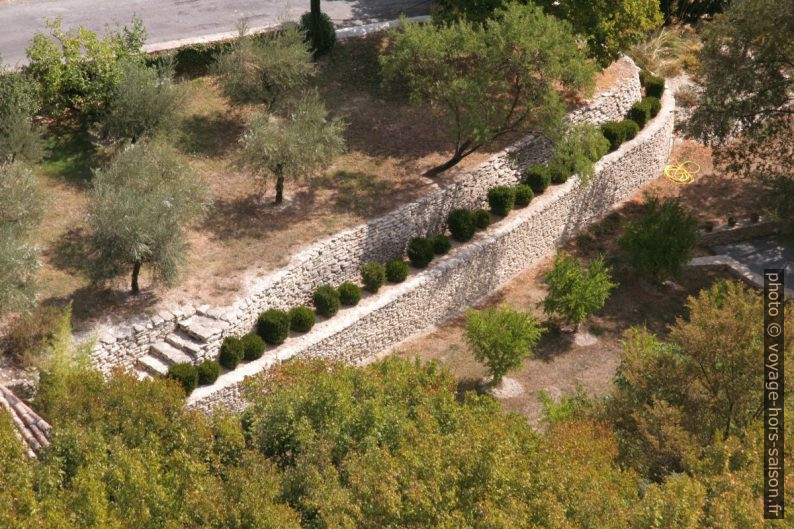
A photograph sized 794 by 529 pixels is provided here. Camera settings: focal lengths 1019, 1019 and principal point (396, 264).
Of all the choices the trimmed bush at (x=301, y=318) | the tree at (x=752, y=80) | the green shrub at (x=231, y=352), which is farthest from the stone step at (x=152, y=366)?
the tree at (x=752, y=80)

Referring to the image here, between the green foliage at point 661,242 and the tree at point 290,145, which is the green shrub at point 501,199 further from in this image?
the tree at point 290,145

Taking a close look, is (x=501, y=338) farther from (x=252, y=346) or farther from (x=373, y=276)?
(x=252, y=346)

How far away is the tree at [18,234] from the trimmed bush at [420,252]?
10.7 meters

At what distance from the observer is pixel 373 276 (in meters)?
29.7

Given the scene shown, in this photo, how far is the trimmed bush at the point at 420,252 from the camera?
3097 centimetres

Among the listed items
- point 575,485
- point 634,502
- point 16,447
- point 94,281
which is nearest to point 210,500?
point 16,447

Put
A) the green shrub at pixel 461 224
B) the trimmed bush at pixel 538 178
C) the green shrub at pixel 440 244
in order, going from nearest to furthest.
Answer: the green shrub at pixel 440 244, the green shrub at pixel 461 224, the trimmed bush at pixel 538 178

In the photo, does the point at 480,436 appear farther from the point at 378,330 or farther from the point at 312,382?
the point at 378,330

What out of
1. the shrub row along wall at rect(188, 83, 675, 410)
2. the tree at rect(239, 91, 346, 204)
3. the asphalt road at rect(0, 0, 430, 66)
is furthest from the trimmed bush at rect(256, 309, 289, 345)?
the asphalt road at rect(0, 0, 430, 66)

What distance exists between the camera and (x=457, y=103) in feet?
104

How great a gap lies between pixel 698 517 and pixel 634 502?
1.41 m

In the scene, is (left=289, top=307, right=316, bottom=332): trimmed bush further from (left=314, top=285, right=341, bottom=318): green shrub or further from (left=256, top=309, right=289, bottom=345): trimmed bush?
(left=314, top=285, right=341, bottom=318): green shrub

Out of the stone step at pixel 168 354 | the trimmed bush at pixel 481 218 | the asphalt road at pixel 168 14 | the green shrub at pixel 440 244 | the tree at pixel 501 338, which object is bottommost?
the tree at pixel 501 338

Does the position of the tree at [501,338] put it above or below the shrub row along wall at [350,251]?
below
